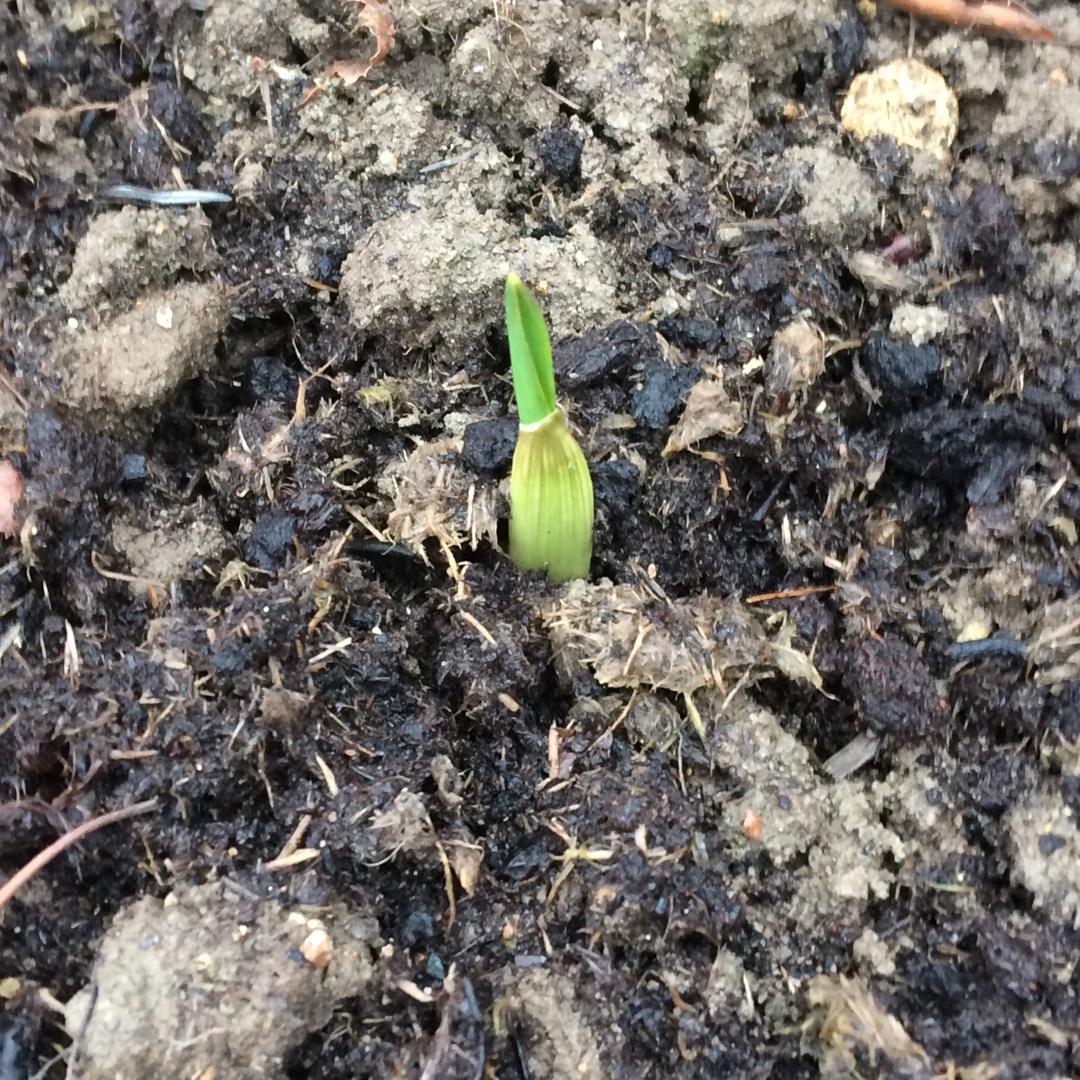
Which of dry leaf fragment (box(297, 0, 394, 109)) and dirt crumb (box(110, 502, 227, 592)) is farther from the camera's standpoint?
dry leaf fragment (box(297, 0, 394, 109))

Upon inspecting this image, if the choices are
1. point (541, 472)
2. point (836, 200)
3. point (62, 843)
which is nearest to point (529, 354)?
point (541, 472)

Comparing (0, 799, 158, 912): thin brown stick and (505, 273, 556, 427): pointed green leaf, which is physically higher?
(505, 273, 556, 427): pointed green leaf

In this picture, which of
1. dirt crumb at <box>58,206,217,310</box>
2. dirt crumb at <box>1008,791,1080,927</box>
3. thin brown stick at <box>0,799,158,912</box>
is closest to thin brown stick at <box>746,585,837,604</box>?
dirt crumb at <box>1008,791,1080,927</box>

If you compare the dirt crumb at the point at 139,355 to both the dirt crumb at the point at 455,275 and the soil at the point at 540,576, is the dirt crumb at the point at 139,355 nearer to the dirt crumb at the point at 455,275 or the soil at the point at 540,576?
the soil at the point at 540,576

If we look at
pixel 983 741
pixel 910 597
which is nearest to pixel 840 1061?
pixel 983 741

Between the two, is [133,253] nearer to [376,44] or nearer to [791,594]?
[376,44]

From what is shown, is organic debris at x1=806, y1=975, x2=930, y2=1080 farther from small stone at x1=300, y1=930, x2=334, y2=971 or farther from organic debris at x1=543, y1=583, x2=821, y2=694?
small stone at x1=300, y1=930, x2=334, y2=971
